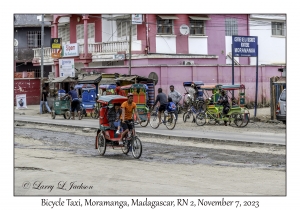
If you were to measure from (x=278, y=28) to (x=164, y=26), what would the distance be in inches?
343

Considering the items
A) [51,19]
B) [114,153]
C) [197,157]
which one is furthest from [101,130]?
[51,19]

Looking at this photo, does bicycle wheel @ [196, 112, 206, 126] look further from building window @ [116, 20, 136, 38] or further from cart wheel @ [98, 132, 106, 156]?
building window @ [116, 20, 136, 38]

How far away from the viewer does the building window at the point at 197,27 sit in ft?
137

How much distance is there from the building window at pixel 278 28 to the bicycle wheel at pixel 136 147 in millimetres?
28891

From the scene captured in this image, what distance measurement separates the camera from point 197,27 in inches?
1655

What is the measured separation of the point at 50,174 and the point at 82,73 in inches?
1102

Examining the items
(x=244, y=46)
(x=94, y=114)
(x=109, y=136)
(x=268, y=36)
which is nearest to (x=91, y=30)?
(x=94, y=114)

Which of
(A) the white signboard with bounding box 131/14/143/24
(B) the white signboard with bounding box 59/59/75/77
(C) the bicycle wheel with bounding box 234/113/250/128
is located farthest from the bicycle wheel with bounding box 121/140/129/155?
(B) the white signboard with bounding box 59/59/75/77

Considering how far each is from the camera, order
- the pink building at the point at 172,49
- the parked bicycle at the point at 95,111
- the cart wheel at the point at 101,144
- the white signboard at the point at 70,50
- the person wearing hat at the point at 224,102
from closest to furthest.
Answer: the cart wheel at the point at 101,144
the person wearing hat at the point at 224,102
the parked bicycle at the point at 95,111
the pink building at the point at 172,49
the white signboard at the point at 70,50

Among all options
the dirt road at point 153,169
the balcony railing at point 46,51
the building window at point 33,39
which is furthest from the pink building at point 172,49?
the dirt road at point 153,169

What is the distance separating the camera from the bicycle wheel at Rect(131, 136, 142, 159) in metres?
17.2

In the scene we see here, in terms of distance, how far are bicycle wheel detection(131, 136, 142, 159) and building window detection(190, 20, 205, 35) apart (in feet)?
83.1

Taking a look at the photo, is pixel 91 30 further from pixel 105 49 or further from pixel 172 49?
pixel 172 49

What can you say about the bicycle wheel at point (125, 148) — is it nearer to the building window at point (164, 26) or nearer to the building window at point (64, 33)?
the building window at point (164, 26)
